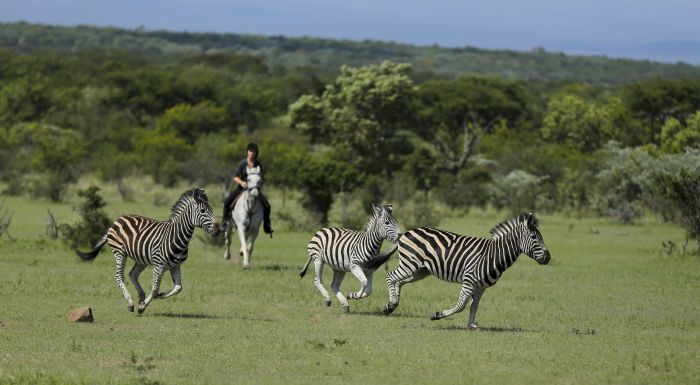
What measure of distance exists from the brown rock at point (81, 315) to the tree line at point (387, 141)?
48.9ft

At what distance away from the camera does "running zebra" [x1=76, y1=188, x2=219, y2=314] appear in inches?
563

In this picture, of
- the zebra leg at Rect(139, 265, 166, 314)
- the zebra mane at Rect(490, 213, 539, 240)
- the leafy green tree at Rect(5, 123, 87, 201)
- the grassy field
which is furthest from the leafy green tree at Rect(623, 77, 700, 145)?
the zebra leg at Rect(139, 265, 166, 314)

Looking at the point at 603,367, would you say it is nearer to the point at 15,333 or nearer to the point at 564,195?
the point at 15,333

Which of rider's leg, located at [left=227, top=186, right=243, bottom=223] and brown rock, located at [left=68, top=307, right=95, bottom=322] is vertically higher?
rider's leg, located at [left=227, top=186, right=243, bottom=223]

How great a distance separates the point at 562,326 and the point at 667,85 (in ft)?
117

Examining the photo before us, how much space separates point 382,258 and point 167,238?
104 inches

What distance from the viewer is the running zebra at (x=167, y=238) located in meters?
14.3

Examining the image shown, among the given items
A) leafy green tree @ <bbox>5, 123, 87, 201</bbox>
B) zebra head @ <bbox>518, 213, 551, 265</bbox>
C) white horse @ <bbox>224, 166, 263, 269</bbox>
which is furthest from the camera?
leafy green tree @ <bbox>5, 123, 87, 201</bbox>

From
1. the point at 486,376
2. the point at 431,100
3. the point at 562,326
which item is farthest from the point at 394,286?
the point at 431,100

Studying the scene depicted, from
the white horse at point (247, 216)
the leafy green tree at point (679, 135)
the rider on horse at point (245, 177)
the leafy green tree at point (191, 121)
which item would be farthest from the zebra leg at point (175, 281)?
the leafy green tree at point (191, 121)

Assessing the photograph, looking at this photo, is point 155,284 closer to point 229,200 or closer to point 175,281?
point 175,281

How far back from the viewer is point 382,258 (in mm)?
14453

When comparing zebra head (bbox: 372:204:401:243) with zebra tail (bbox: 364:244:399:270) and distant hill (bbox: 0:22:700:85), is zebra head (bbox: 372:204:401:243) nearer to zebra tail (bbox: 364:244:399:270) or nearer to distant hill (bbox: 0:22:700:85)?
zebra tail (bbox: 364:244:399:270)

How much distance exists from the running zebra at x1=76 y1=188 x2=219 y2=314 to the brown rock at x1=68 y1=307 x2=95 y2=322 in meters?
0.78
